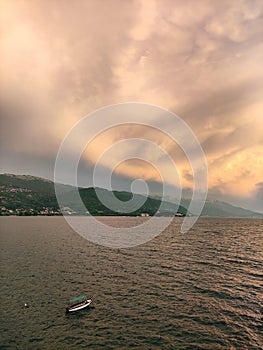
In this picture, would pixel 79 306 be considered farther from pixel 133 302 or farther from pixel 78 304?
pixel 133 302

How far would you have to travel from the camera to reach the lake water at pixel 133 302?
122 ft

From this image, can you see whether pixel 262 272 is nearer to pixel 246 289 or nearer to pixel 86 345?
pixel 246 289

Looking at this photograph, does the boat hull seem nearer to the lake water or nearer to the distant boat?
the distant boat

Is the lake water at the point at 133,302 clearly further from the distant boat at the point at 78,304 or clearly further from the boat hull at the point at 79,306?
the distant boat at the point at 78,304

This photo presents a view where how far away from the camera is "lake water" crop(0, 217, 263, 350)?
122 ft

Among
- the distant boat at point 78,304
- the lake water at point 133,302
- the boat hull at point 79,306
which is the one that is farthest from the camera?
the distant boat at point 78,304

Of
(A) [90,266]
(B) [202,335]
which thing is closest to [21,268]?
(A) [90,266]

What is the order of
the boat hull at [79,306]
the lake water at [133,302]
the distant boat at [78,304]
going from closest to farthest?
1. the lake water at [133,302]
2. the boat hull at [79,306]
3. the distant boat at [78,304]

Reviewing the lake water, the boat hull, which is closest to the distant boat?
the boat hull

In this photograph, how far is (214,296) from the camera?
54.9m

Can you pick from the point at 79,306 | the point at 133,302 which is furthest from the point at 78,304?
the point at 133,302

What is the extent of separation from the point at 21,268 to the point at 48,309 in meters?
33.3

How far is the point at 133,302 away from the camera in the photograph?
50.4m

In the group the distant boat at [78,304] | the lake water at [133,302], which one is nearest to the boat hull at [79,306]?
the distant boat at [78,304]
